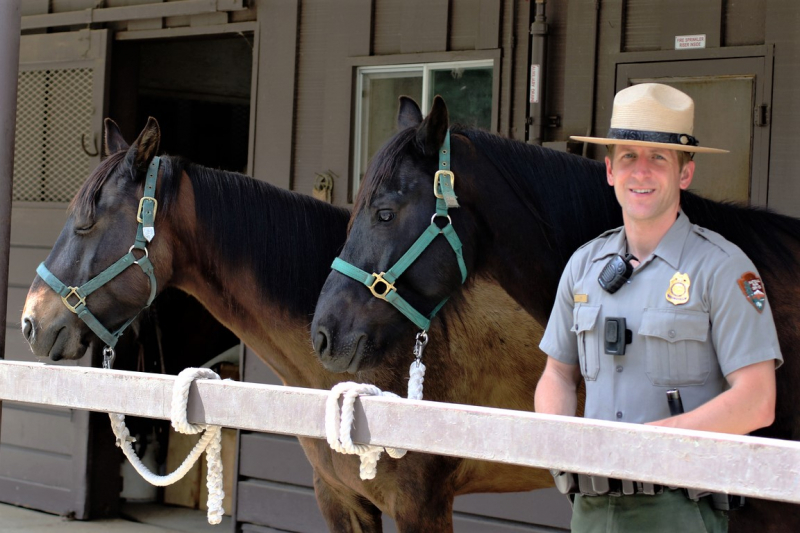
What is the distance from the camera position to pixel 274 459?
4.77 metres

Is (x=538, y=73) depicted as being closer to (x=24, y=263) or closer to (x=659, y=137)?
(x=659, y=137)

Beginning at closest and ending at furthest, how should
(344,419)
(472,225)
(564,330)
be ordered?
(344,419), (564,330), (472,225)

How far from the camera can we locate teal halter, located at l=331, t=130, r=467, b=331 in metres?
2.43

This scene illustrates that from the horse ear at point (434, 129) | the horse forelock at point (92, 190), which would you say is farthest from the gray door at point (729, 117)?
the horse forelock at point (92, 190)

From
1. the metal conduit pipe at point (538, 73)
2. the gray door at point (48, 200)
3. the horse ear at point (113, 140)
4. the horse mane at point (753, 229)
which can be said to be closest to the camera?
the horse mane at point (753, 229)

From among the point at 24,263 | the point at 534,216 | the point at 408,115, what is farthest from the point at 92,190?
the point at 24,263

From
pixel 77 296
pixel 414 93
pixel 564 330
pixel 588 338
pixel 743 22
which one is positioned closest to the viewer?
pixel 588 338

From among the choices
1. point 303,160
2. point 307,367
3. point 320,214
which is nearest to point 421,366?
point 307,367

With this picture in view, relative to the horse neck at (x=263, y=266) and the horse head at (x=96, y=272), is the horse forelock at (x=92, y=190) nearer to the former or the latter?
the horse head at (x=96, y=272)

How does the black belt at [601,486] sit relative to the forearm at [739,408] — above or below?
below

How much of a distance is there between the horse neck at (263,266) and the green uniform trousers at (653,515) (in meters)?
1.42

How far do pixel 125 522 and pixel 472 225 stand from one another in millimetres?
3826

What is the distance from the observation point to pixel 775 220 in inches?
95.8

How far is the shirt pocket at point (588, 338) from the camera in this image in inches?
72.2
